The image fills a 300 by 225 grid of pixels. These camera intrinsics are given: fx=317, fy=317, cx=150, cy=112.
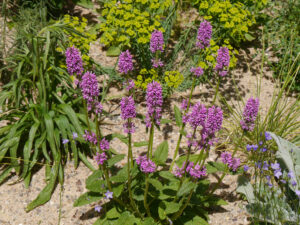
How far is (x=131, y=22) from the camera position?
4242mm

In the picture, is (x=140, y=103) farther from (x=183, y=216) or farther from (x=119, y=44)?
(x=183, y=216)

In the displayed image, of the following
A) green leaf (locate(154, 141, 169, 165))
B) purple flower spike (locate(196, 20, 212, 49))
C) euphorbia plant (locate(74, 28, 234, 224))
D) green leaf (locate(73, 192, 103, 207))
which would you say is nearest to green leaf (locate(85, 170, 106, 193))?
euphorbia plant (locate(74, 28, 234, 224))

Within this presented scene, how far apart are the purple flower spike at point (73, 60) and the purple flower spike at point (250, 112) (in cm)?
126

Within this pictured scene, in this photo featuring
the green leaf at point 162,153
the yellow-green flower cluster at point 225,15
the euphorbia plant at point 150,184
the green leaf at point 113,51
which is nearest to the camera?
the euphorbia plant at point 150,184

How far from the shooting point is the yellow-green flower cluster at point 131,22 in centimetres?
421

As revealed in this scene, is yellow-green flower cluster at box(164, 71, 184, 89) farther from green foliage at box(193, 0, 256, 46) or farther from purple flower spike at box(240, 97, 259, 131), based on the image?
purple flower spike at box(240, 97, 259, 131)

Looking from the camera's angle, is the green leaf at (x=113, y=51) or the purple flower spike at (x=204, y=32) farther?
the green leaf at (x=113, y=51)

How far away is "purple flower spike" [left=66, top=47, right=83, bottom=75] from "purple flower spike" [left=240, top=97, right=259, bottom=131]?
126 centimetres

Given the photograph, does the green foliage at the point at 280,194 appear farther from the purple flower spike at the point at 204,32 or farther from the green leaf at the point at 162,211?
the purple flower spike at the point at 204,32

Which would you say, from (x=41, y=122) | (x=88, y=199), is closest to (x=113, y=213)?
(x=88, y=199)

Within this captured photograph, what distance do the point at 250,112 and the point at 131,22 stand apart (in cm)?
245

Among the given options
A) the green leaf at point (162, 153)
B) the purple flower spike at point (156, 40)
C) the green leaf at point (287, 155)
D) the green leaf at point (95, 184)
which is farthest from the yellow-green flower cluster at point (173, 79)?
the green leaf at point (95, 184)

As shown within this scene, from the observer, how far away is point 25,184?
3.58 metres

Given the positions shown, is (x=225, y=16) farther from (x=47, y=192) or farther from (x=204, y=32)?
(x=47, y=192)
